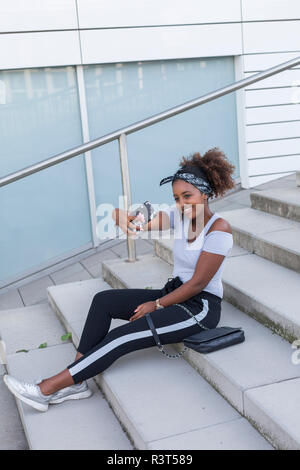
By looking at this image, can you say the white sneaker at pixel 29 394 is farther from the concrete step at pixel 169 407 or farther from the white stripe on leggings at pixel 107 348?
the concrete step at pixel 169 407

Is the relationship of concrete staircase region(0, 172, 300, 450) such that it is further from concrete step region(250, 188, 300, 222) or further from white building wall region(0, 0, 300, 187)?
white building wall region(0, 0, 300, 187)

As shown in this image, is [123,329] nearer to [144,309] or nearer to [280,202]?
[144,309]

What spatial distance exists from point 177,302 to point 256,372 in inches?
21.9

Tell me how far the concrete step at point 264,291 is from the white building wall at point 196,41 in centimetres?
332

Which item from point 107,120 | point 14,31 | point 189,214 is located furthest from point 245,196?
point 189,214

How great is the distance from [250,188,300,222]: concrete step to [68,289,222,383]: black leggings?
1.44 metres

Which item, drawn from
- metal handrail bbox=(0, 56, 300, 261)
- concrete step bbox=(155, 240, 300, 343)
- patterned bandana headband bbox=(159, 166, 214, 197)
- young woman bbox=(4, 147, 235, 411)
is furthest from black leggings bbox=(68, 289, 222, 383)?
metal handrail bbox=(0, 56, 300, 261)

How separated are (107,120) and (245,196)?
176 centimetres

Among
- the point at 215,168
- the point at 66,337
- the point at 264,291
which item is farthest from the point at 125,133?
the point at 264,291

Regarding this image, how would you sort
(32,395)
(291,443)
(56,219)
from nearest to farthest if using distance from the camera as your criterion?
1. (291,443)
2. (32,395)
3. (56,219)

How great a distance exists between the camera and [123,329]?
114 inches

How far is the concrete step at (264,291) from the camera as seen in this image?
296 cm

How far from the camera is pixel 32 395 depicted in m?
2.88
